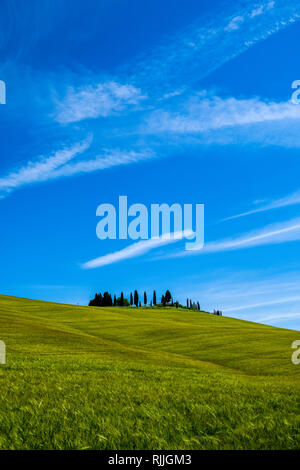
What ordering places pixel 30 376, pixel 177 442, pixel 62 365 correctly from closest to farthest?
pixel 177 442
pixel 30 376
pixel 62 365

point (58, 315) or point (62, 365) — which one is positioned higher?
point (58, 315)

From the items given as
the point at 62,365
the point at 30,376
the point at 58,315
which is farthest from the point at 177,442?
the point at 58,315

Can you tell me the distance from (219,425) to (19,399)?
5.93 metres

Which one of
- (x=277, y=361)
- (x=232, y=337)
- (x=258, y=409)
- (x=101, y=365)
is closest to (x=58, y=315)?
(x=232, y=337)

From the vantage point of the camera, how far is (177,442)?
24.3 feet

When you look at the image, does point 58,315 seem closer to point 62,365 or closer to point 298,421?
point 62,365

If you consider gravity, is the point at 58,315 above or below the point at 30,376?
above

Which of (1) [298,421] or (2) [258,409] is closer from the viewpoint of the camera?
(1) [298,421]

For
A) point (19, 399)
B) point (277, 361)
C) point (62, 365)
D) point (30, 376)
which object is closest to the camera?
point (19, 399)
